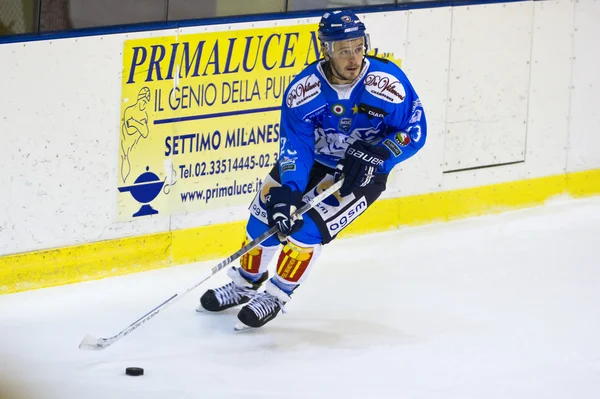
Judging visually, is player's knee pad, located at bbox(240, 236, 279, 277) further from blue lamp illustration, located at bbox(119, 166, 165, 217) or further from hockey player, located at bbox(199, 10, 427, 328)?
blue lamp illustration, located at bbox(119, 166, 165, 217)

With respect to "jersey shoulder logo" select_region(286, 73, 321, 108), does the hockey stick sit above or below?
below

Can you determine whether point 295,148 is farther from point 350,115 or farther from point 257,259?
point 257,259

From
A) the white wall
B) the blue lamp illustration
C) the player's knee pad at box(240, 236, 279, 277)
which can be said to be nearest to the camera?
the player's knee pad at box(240, 236, 279, 277)

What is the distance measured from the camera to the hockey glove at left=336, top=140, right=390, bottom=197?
4.13m

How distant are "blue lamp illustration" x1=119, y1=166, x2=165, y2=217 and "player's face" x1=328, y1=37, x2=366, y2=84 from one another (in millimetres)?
1294

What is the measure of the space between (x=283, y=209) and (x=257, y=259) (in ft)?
1.46

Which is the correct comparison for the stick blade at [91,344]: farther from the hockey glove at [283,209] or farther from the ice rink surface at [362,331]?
the hockey glove at [283,209]

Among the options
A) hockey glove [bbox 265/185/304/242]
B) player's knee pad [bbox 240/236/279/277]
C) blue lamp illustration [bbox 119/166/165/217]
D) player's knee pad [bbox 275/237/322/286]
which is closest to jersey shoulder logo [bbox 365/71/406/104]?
hockey glove [bbox 265/185/304/242]

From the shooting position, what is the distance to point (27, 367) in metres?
3.90

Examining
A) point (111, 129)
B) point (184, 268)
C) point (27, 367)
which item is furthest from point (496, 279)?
point (27, 367)

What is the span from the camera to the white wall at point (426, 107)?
470 centimetres

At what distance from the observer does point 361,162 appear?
4.12 meters

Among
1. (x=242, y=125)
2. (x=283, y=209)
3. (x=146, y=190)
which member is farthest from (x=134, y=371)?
(x=242, y=125)

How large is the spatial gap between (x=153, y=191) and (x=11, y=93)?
0.84m
